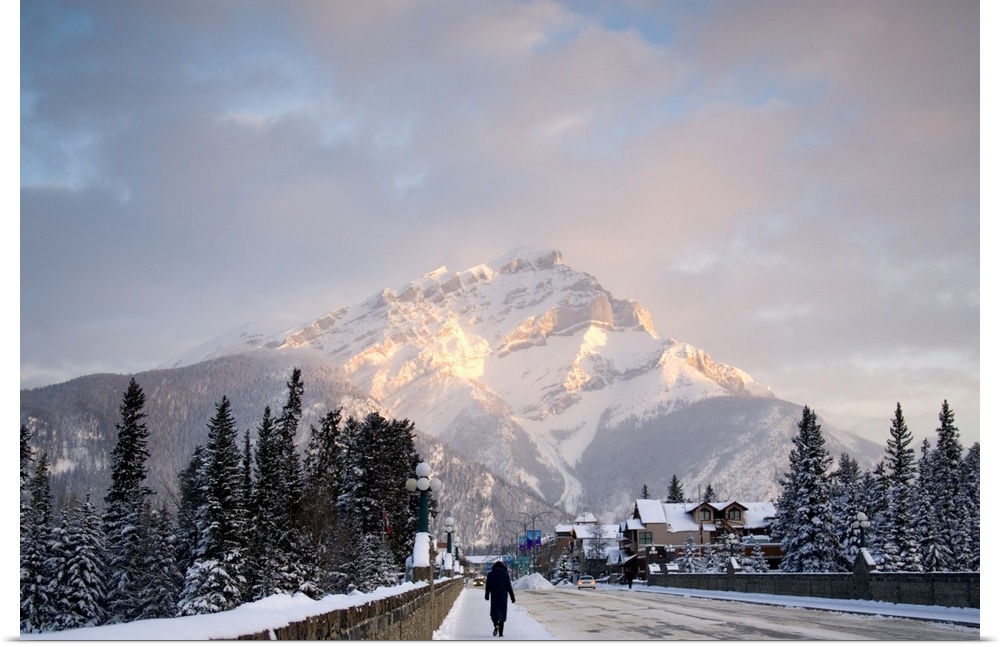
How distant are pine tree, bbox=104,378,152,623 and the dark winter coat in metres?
47.0

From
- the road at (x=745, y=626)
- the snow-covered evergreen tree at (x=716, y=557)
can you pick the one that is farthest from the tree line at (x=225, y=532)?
the snow-covered evergreen tree at (x=716, y=557)

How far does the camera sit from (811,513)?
72.1m

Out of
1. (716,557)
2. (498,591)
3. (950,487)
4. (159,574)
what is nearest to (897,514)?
(950,487)

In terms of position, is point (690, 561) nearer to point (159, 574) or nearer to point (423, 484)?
point (159, 574)

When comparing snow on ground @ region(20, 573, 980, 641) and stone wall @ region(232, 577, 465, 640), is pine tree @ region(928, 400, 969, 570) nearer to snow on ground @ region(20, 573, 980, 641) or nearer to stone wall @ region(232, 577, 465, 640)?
snow on ground @ region(20, 573, 980, 641)

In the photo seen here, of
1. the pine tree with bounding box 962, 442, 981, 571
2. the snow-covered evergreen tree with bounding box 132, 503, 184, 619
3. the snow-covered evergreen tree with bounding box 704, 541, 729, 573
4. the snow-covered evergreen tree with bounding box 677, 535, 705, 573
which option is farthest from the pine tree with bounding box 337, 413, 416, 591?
the pine tree with bounding box 962, 442, 981, 571

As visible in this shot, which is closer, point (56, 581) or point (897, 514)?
point (56, 581)

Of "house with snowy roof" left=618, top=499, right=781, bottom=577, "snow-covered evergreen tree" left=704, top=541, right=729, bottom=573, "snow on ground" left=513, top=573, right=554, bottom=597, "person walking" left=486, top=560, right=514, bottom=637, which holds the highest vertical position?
"person walking" left=486, top=560, right=514, bottom=637

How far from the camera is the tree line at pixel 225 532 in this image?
61.2 metres

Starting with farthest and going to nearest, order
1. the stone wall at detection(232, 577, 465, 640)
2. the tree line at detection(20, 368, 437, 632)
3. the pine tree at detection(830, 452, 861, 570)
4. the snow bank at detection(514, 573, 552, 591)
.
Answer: the snow bank at detection(514, 573, 552, 591) < the pine tree at detection(830, 452, 861, 570) < the tree line at detection(20, 368, 437, 632) < the stone wall at detection(232, 577, 465, 640)

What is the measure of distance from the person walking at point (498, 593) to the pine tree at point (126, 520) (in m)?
47.0

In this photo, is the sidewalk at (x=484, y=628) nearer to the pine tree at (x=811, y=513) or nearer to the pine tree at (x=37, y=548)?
the pine tree at (x=37, y=548)

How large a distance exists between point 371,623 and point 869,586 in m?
31.4

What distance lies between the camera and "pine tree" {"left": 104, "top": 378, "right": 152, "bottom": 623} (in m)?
67.1
